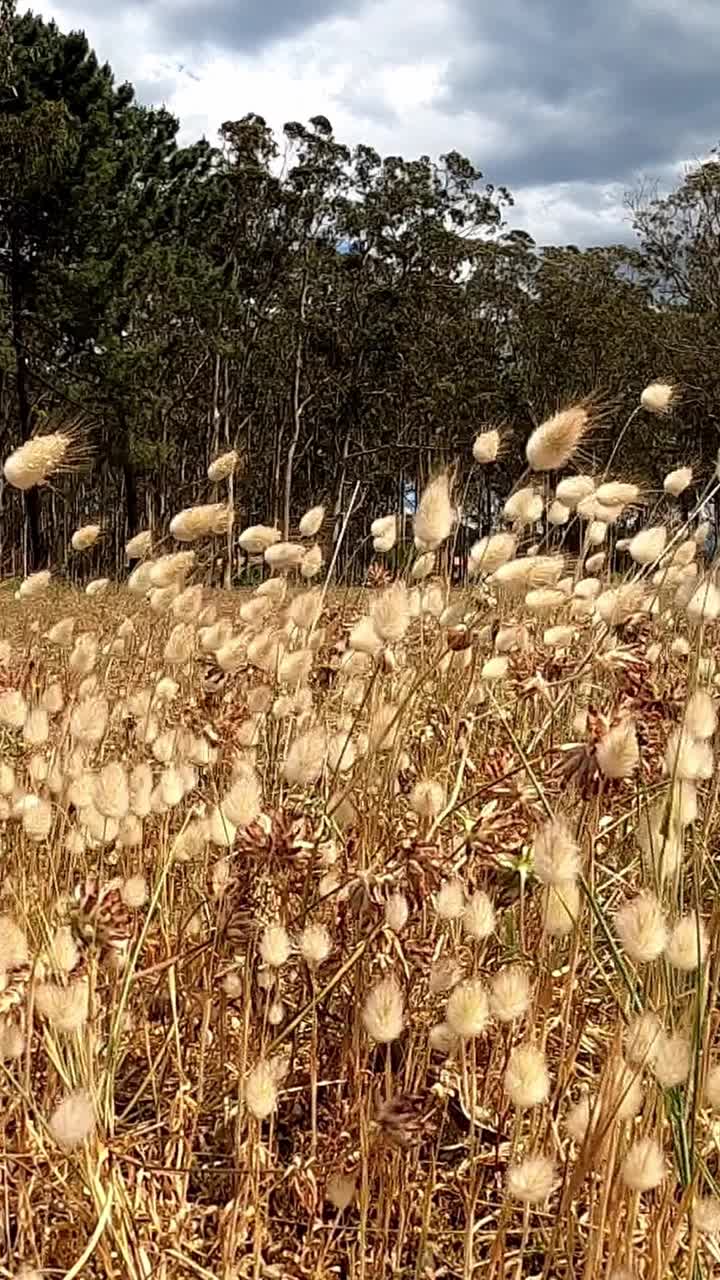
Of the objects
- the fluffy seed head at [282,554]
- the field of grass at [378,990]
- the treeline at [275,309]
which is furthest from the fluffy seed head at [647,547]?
the treeline at [275,309]

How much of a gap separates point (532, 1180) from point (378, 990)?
159mm

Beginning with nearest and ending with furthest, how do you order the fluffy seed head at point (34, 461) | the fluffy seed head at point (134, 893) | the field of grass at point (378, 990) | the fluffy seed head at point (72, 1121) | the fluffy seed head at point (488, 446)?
1. the fluffy seed head at point (72, 1121)
2. the field of grass at point (378, 990)
3. the fluffy seed head at point (134, 893)
4. the fluffy seed head at point (34, 461)
5. the fluffy seed head at point (488, 446)

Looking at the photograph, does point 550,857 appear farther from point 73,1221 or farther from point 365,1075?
point 73,1221

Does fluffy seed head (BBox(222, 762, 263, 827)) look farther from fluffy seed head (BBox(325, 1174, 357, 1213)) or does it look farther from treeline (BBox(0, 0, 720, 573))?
treeline (BBox(0, 0, 720, 573))

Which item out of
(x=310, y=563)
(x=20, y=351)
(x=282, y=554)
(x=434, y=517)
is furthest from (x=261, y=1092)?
(x=20, y=351)

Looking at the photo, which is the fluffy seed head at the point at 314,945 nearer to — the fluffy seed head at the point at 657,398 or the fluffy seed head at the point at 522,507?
the fluffy seed head at the point at 522,507

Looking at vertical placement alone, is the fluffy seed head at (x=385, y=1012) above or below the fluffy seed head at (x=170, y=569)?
below

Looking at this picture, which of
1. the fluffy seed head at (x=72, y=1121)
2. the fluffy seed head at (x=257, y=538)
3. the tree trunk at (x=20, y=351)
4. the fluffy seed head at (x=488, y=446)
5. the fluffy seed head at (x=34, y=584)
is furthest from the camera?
the tree trunk at (x=20, y=351)

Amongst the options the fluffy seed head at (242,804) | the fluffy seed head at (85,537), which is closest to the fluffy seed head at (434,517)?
the fluffy seed head at (242,804)

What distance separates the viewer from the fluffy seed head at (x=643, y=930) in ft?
2.40

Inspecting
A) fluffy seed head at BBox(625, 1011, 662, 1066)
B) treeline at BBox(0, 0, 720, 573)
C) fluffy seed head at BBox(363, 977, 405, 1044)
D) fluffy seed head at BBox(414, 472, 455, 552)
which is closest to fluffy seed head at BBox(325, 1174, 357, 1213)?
fluffy seed head at BBox(363, 977, 405, 1044)

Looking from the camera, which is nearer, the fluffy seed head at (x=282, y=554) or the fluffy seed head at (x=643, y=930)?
the fluffy seed head at (x=643, y=930)

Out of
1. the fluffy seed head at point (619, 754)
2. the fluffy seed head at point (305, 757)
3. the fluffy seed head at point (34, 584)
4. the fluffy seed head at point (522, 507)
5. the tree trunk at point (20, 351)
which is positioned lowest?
the fluffy seed head at point (305, 757)

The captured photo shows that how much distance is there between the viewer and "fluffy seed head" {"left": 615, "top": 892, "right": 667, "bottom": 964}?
732mm
